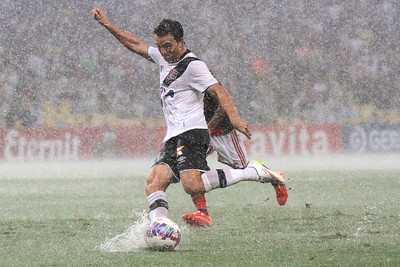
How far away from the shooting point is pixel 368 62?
2167 centimetres

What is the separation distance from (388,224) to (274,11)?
15335mm

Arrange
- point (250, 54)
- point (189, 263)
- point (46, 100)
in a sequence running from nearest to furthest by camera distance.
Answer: point (189, 263), point (46, 100), point (250, 54)

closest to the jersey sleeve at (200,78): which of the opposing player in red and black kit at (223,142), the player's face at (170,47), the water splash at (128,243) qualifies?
the player's face at (170,47)

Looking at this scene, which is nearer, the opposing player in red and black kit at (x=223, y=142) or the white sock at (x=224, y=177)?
the white sock at (x=224, y=177)

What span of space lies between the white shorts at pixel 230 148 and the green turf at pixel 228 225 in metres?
0.48

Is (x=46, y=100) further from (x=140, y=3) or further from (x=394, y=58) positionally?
(x=394, y=58)

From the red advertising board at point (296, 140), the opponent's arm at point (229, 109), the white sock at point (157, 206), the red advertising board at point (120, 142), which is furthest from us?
the red advertising board at point (296, 140)

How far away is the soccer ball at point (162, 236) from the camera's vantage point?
5910 mm

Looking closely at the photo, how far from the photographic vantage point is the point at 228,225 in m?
7.68

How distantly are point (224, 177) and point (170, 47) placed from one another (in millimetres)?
1260

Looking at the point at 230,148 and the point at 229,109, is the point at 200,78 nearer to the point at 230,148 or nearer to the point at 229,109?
the point at 229,109

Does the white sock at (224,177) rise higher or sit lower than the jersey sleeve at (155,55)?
lower

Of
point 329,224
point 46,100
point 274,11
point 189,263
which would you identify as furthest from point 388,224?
point 274,11

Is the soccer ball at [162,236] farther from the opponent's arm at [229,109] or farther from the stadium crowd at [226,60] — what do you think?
the stadium crowd at [226,60]
